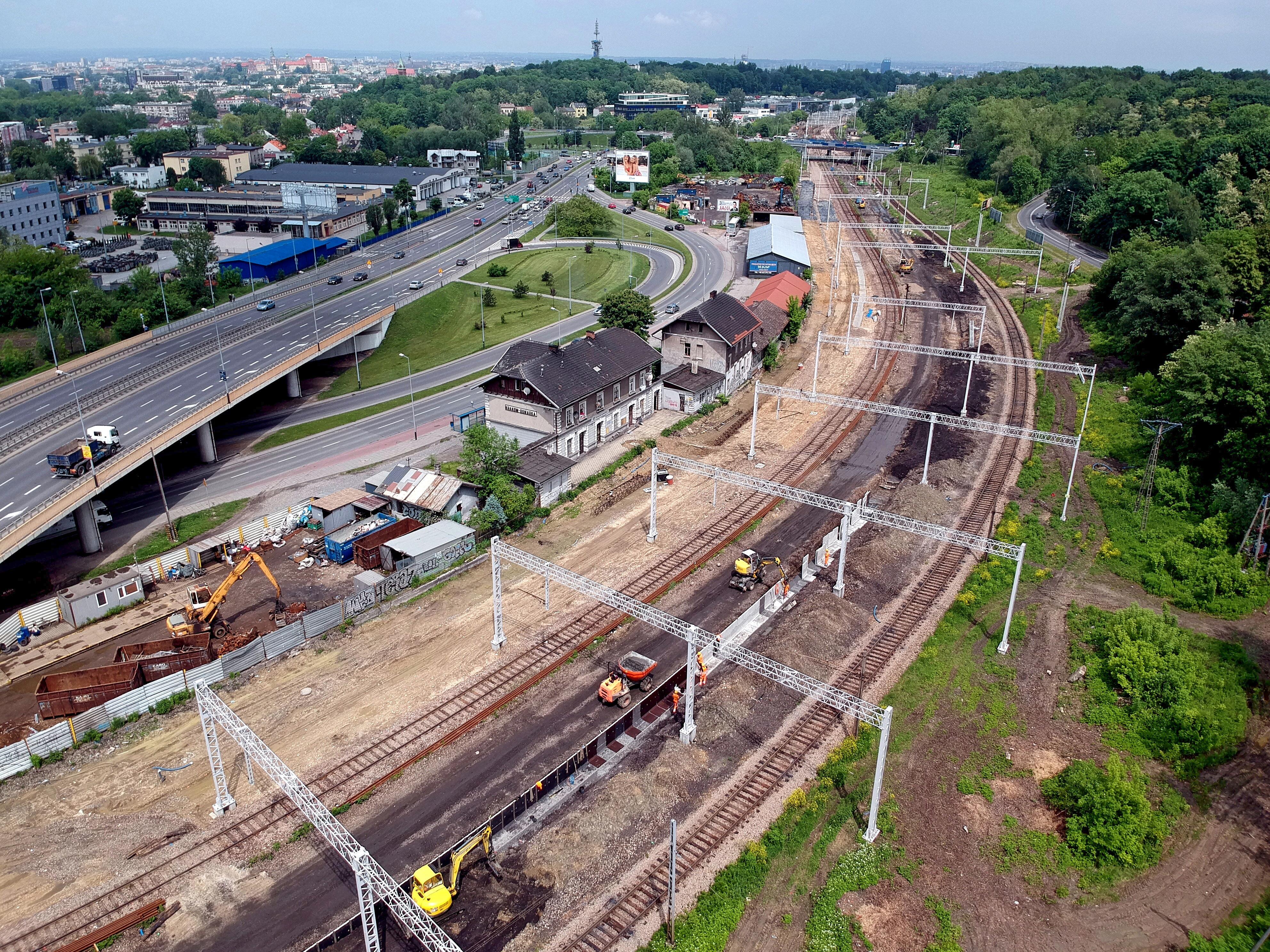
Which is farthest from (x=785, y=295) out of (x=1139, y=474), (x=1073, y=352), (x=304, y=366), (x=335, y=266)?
(x=335, y=266)

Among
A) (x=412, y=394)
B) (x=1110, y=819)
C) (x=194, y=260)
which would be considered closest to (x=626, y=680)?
(x=1110, y=819)

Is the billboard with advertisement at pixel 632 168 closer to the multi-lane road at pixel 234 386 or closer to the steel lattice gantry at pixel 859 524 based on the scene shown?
the multi-lane road at pixel 234 386

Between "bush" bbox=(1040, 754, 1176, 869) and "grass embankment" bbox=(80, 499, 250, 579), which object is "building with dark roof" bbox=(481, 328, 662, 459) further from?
"bush" bbox=(1040, 754, 1176, 869)

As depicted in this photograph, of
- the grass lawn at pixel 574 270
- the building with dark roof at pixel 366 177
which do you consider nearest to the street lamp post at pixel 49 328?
the grass lawn at pixel 574 270

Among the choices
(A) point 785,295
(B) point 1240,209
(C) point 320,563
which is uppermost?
(B) point 1240,209

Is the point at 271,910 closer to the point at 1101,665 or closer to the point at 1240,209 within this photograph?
the point at 1101,665

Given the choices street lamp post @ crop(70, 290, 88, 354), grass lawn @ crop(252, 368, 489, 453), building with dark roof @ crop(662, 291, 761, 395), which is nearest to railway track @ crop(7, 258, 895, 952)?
building with dark roof @ crop(662, 291, 761, 395)
